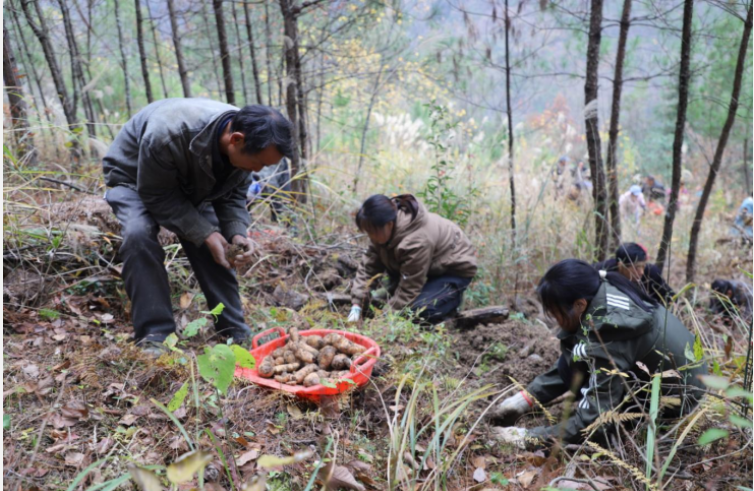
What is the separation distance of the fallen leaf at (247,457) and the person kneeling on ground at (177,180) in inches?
31.8

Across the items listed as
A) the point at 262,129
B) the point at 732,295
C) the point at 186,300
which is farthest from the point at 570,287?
the point at 732,295

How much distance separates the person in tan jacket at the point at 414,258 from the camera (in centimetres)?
373

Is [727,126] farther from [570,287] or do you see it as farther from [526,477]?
[526,477]

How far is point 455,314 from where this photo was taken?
3.85 metres

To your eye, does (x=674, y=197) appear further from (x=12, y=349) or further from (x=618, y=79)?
(x=12, y=349)

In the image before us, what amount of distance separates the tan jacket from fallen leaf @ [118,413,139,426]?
194 centimetres

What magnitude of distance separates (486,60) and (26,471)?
5104 mm

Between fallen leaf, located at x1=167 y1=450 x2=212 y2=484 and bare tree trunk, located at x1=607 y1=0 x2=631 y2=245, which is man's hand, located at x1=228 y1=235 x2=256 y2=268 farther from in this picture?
bare tree trunk, located at x1=607 y1=0 x2=631 y2=245

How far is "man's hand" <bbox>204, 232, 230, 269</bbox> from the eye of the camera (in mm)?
2729

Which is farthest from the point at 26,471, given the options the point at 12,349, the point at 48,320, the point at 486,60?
the point at 486,60

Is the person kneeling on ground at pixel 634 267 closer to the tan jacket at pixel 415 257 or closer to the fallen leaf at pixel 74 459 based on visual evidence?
the tan jacket at pixel 415 257

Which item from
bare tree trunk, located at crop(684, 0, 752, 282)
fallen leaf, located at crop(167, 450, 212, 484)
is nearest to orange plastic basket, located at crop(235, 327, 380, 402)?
fallen leaf, located at crop(167, 450, 212, 484)

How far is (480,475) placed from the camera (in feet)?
6.49

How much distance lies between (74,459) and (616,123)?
4380 millimetres
